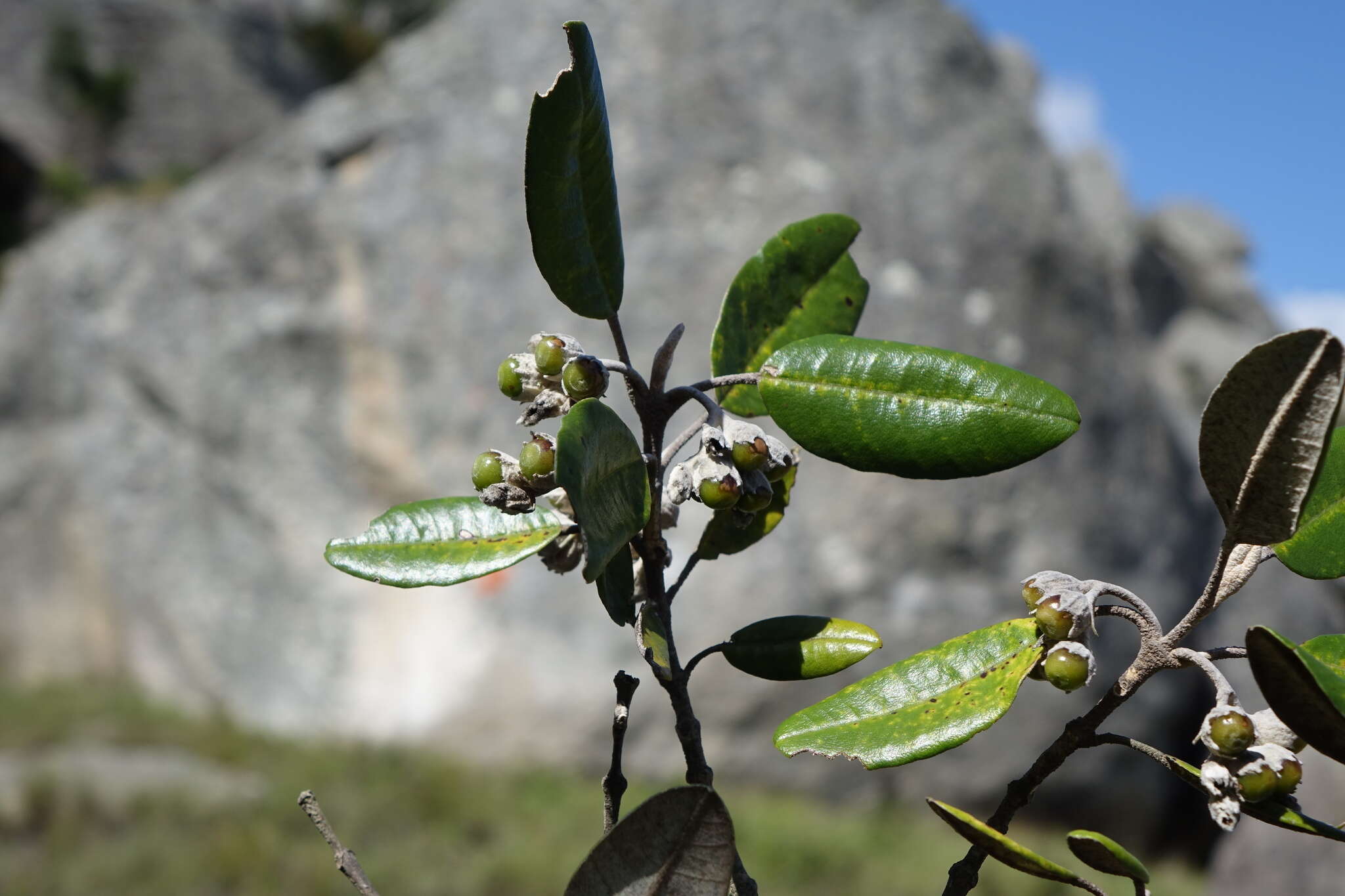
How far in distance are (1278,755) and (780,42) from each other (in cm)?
418

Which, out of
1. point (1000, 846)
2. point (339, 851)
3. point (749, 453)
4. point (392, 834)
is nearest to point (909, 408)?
point (749, 453)

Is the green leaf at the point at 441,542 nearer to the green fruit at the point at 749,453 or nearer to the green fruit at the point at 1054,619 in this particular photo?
the green fruit at the point at 749,453

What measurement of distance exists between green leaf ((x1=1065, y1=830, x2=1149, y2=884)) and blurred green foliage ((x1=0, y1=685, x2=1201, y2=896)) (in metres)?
2.41

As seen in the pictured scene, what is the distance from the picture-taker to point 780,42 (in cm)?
414

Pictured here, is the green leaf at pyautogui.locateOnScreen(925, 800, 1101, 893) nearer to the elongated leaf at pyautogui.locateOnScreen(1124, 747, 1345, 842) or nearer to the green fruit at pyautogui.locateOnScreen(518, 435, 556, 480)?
the elongated leaf at pyautogui.locateOnScreen(1124, 747, 1345, 842)

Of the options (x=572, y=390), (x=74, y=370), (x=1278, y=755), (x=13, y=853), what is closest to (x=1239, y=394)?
(x=1278, y=755)

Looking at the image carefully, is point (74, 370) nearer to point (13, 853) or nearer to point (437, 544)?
point (13, 853)

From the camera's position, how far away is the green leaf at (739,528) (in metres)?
0.51

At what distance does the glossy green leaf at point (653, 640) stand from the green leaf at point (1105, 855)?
17 centimetres

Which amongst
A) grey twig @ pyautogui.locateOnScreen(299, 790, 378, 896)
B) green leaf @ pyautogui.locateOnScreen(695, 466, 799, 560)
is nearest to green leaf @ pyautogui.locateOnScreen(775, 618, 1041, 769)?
green leaf @ pyautogui.locateOnScreen(695, 466, 799, 560)

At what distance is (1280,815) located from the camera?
1.21ft

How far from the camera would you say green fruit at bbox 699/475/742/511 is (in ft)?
1.37

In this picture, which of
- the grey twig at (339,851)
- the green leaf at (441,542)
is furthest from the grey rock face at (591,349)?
the green leaf at (441,542)

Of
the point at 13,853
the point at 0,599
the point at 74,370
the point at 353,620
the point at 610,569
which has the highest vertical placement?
the point at 74,370
